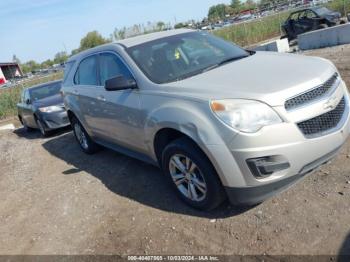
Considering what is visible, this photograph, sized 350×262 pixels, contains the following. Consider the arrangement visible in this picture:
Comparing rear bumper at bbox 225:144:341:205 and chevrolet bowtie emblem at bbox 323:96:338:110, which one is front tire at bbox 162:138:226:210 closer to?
rear bumper at bbox 225:144:341:205

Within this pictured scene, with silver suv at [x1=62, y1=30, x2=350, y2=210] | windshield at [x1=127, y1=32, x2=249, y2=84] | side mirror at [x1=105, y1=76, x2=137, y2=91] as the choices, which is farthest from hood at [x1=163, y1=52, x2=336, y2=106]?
side mirror at [x1=105, y1=76, x2=137, y2=91]

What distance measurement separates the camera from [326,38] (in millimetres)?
14117

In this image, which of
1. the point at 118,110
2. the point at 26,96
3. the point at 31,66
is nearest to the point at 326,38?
the point at 26,96

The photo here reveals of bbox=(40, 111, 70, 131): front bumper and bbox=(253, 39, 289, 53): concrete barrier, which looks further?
bbox=(253, 39, 289, 53): concrete barrier

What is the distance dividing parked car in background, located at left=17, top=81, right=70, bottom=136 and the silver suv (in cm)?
526

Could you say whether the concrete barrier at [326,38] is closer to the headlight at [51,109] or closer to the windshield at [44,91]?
the windshield at [44,91]

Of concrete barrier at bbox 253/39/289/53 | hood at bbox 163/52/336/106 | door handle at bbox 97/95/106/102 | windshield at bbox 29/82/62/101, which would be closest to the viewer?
hood at bbox 163/52/336/106

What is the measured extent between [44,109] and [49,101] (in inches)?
14.2

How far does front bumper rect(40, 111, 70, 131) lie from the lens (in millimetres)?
10116

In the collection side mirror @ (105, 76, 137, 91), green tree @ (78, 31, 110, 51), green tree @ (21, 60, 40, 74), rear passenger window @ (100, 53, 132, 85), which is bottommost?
green tree @ (21, 60, 40, 74)

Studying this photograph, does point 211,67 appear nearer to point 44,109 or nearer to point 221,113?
point 221,113

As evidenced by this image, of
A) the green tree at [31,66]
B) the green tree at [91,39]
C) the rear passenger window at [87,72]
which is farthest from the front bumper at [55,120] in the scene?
the green tree at [31,66]

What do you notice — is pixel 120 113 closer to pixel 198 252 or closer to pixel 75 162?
pixel 198 252

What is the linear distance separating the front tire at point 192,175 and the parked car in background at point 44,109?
6.53 meters
